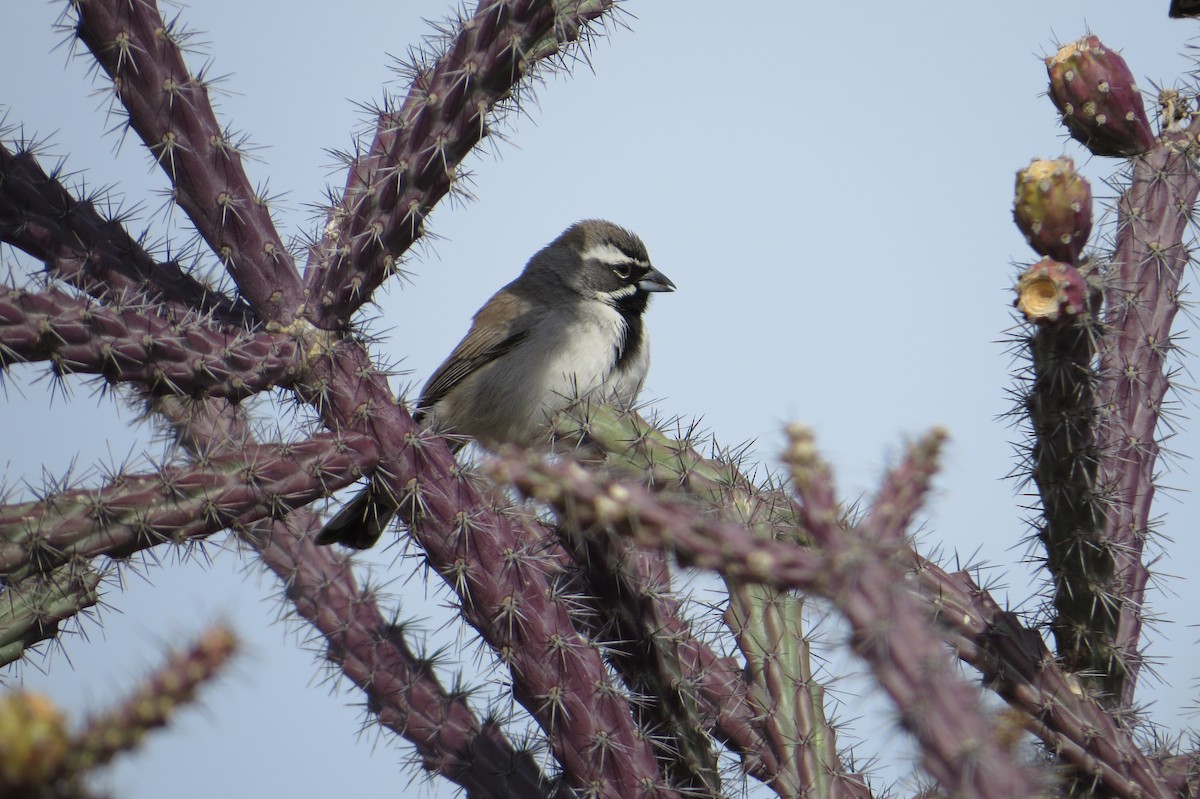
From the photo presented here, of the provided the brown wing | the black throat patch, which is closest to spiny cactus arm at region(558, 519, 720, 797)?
the black throat patch

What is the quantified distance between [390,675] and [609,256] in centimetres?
337

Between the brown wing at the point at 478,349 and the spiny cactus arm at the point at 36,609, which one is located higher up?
the brown wing at the point at 478,349

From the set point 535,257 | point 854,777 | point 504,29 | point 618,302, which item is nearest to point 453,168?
point 504,29

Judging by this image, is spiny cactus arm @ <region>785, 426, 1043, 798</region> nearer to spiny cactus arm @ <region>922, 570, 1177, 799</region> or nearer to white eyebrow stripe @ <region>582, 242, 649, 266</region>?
spiny cactus arm @ <region>922, 570, 1177, 799</region>

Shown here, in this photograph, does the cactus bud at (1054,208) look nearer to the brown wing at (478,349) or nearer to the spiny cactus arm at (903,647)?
the spiny cactus arm at (903,647)

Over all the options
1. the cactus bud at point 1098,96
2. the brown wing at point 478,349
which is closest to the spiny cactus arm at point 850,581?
the cactus bud at point 1098,96

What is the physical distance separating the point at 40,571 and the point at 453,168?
168cm

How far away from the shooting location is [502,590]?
3.50m

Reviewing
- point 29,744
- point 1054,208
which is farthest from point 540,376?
Result: point 29,744

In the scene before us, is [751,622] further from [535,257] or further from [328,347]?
[535,257]

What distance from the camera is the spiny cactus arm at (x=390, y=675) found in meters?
3.81

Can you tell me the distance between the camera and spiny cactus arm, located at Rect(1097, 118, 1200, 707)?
3516mm

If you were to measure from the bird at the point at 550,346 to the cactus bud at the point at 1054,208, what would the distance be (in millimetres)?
2983

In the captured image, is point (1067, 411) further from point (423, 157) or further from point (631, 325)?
point (631, 325)
